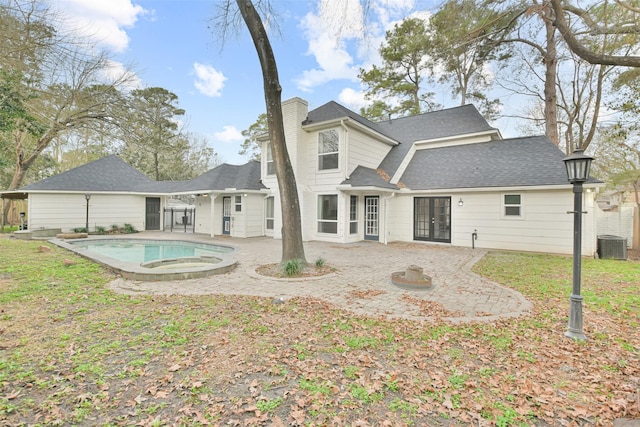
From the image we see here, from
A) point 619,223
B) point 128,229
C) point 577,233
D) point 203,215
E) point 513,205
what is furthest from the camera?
point 128,229

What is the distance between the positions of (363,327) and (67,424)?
310 centimetres

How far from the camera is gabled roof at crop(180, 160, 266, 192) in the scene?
14820mm

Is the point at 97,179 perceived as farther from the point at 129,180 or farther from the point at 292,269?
the point at 292,269

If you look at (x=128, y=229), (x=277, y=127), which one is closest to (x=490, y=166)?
(x=277, y=127)

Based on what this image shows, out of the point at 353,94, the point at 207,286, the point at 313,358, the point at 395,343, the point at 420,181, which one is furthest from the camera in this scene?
the point at 353,94

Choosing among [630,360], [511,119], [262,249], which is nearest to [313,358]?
[630,360]

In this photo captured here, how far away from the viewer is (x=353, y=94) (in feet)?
82.5

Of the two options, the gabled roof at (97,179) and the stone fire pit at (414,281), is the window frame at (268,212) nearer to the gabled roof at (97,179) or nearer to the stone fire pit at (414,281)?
the gabled roof at (97,179)

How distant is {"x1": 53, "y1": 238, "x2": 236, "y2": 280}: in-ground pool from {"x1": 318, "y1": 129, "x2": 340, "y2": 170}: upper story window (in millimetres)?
5589

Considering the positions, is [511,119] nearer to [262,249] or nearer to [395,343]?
[262,249]

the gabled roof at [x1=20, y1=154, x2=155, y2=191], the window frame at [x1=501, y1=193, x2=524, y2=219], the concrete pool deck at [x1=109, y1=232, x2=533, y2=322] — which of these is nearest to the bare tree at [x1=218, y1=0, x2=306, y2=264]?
the concrete pool deck at [x1=109, y1=232, x2=533, y2=322]

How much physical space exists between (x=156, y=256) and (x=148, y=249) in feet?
6.30

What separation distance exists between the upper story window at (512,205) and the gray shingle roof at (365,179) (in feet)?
14.0

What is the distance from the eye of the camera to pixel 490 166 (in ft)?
39.5
